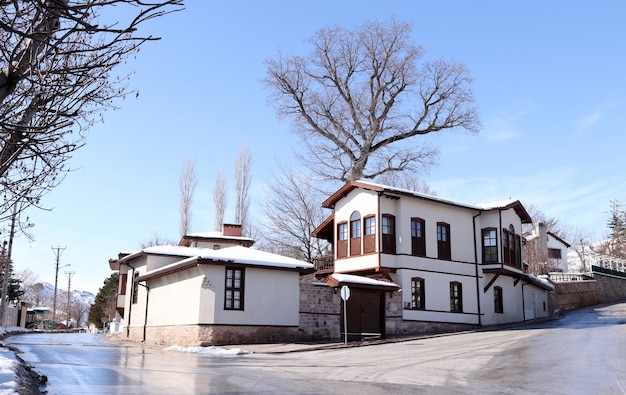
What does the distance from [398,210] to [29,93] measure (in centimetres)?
2293

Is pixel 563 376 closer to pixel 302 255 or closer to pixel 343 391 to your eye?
pixel 343 391

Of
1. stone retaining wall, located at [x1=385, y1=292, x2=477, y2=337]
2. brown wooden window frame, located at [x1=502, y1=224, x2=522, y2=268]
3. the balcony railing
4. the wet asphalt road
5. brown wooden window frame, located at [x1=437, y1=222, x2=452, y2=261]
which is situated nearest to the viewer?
the wet asphalt road

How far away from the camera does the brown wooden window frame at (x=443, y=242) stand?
97.3 feet

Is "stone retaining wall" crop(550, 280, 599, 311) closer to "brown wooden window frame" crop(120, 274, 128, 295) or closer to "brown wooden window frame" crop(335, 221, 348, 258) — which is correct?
"brown wooden window frame" crop(335, 221, 348, 258)

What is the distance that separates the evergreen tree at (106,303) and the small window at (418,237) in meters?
35.5

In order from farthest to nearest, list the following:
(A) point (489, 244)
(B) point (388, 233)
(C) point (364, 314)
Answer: (A) point (489, 244) < (B) point (388, 233) < (C) point (364, 314)

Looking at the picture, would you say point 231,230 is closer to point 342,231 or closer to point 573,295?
point 342,231

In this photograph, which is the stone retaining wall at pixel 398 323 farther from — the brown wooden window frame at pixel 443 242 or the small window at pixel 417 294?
the brown wooden window frame at pixel 443 242

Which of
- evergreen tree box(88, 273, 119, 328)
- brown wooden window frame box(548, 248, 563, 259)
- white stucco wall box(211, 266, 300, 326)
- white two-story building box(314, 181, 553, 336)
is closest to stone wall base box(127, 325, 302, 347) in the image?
white stucco wall box(211, 266, 300, 326)

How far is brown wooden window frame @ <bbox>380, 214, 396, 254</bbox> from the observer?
2805 centimetres

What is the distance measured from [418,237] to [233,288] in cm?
1021

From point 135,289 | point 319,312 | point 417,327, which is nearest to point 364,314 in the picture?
point 319,312

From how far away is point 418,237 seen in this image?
28984 mm

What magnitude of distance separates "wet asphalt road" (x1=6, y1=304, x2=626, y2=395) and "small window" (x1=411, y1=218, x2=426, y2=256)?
8.34m
